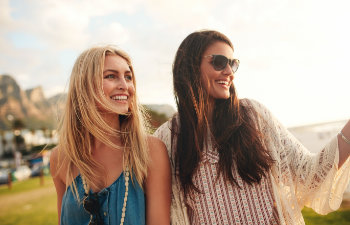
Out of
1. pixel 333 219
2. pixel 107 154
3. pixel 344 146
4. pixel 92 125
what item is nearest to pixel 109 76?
pixel 92 125

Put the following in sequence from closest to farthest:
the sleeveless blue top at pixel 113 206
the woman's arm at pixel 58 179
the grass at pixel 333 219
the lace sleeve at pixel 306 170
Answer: the sleeveless blue top at pixel 113 206 → the lace sleeve at pixel 306 170 → the woman's arm at pixel 58 179 → the grass at pixel 333 219

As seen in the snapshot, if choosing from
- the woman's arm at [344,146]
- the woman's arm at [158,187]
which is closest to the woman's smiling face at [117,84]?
the woman's arm at [158,187]

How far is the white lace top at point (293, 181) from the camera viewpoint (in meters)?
2.10

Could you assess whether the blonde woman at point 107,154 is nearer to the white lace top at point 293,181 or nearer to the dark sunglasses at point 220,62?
the white lace top at point 293,181

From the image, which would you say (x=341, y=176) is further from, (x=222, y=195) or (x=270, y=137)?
(x=222, y=195)

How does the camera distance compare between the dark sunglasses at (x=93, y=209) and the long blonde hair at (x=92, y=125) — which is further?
the long blonde hair at (x=92, y=125)

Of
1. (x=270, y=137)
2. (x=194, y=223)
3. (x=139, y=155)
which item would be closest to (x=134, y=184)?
(x=139, y=155)

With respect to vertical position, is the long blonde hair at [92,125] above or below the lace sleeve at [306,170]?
above

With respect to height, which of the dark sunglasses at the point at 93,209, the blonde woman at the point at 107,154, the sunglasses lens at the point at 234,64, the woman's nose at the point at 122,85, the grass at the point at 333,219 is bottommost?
the grass at the point at 333,219

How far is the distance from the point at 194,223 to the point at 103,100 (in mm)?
1288

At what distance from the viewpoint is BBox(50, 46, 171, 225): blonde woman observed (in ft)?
6.44

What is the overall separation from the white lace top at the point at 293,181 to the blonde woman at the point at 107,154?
357 mm

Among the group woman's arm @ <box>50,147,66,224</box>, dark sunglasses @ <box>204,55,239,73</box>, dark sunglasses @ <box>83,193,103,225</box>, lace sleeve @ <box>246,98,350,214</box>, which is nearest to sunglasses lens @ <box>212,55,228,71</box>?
dark sunglasses @ <box>204,55,239,73</box>

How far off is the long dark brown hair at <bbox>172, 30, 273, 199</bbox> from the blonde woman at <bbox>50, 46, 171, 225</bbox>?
0.82 feet
